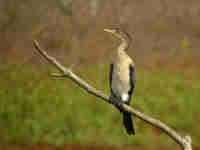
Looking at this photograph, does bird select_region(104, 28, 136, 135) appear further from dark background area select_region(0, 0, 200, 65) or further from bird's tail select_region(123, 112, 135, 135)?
dark background area select_region(0, 0, 200, 65)

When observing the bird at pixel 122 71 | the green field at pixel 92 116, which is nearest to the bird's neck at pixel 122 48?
the bird at pixel 122 71

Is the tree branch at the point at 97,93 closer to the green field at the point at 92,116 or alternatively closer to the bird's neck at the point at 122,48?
the bird's neck at the point at 122,48

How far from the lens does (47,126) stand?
437 centimetres

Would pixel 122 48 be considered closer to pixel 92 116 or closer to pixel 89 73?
pixel 92 116

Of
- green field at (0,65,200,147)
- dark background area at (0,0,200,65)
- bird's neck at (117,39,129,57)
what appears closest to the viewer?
bird's neck at (117,39,129,57)

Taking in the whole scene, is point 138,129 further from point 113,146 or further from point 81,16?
point 81,16

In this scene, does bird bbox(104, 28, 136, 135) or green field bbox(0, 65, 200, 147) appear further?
green field bbox(0, 65, 200, 147)

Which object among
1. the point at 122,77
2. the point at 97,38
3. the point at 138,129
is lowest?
the point at 138,129

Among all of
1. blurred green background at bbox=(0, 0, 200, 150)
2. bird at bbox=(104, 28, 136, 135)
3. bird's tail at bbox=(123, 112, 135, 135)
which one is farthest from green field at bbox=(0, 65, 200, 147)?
bird's tail at bbox=(123, 112, 135, 135)

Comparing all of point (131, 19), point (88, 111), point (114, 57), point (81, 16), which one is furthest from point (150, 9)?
point (114, 57)

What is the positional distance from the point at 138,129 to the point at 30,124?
120 centimetres

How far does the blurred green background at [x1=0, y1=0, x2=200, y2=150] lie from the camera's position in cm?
289

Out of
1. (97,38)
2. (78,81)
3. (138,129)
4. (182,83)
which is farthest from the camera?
(182,83)

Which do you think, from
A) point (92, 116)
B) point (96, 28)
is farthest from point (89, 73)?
point (92, 116)
